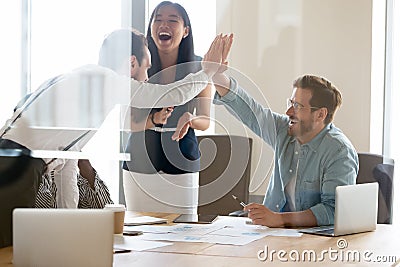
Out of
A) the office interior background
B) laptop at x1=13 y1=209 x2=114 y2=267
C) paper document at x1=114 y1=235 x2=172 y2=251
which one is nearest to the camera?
laptop at x1=13 y1=209 x2=114 y2=267

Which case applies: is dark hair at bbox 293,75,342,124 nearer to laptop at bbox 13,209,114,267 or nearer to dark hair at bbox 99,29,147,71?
dark hair at bbox 99,29,147,71

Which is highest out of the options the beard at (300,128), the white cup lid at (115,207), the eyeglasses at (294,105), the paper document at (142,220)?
the eyeglasses at (294,105)

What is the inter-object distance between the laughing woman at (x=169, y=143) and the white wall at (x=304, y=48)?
7 cm

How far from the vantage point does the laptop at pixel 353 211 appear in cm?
157

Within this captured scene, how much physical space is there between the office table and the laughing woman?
19cm

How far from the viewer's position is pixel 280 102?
1.57 meters

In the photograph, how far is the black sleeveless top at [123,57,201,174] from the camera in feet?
5.28

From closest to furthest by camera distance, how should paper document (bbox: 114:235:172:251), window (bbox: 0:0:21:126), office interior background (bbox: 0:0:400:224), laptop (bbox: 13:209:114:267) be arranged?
laptop (bbox: 13:209:114:267) → paper document (bbox: 114:235:172:251) → office interior background (bbox: 0:0:400:224) → window (bbox: 0:0:21:126)

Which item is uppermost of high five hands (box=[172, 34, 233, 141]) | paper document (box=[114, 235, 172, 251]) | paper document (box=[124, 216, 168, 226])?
high five hands (box=[172, 34, 233, 141])

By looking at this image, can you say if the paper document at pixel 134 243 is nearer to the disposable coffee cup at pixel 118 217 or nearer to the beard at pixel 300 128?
the disposable coffee cup at pixel 118 217

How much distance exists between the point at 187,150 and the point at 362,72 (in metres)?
0.40

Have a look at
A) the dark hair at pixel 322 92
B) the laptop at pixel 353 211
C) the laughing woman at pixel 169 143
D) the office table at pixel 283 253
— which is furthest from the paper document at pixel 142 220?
the dark hair at pixel 322 92

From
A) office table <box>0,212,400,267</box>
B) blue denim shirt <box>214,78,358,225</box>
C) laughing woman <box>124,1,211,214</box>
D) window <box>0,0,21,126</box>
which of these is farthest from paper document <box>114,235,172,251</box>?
window <box>0,0,21,126</box>

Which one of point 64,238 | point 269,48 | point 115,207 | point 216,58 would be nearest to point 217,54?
point 216,58
